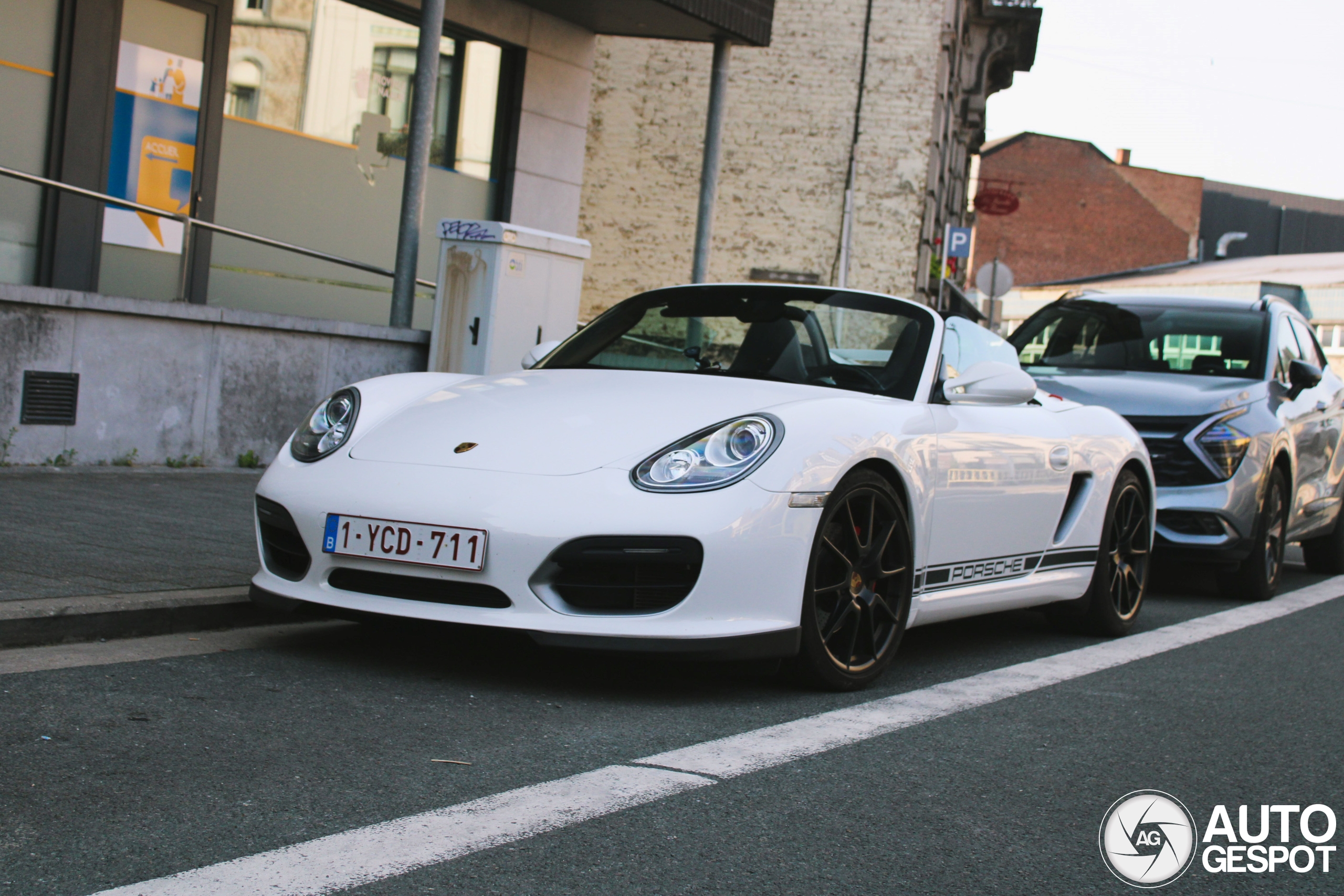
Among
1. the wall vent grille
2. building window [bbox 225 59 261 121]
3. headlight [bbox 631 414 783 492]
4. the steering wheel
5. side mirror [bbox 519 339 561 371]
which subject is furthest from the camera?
building window [bbox 225 59 261 121]

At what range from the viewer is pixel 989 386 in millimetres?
4969

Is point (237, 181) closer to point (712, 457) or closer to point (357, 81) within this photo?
point (357, 81)

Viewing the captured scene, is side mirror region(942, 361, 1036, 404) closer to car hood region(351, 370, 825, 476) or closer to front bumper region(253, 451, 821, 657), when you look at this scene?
car hood region(351, 370, 825, 476)

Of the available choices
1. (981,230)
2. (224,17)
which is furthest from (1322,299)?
(224,17)

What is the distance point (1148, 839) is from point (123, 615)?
3.05m

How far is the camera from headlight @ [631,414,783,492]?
157 inches

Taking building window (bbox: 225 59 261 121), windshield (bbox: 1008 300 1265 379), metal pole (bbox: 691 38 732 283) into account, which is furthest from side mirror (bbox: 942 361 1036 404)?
metal pole (bbox: 691 38 732 283)

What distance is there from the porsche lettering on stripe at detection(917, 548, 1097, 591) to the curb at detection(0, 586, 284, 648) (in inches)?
89.7

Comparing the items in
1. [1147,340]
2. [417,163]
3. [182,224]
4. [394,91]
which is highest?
[394,91]

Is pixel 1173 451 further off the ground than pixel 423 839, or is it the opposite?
pixel 1173 451

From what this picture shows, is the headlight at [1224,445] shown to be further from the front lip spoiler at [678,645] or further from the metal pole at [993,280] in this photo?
the metal pole at [993,280]

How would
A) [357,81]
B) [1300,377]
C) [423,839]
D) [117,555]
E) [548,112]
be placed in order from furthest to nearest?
[548,112], [357,81], [1300,377], [117,555], [423,839]

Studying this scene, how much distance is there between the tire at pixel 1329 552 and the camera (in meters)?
9.88

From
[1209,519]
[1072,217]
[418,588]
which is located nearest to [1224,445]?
[1209,519]
